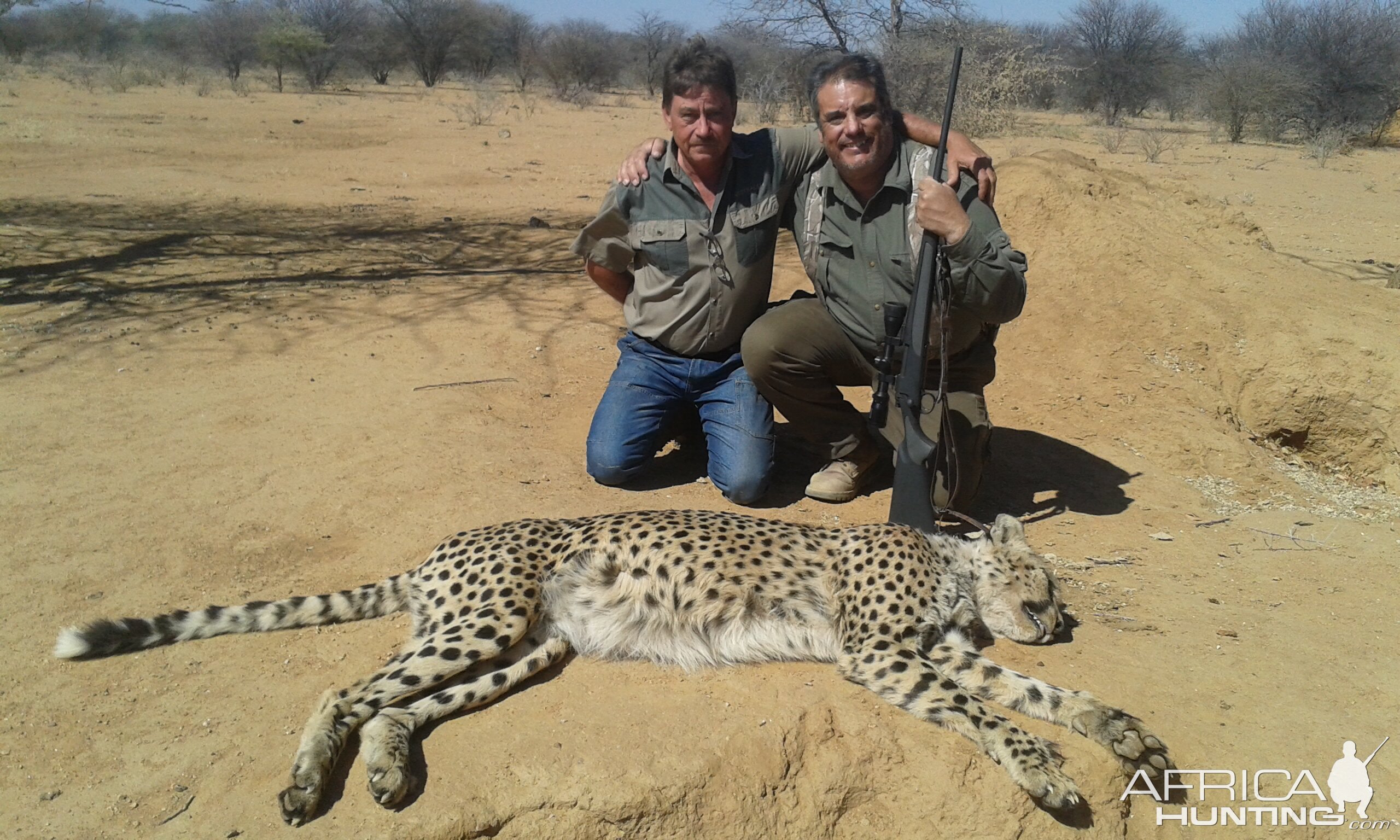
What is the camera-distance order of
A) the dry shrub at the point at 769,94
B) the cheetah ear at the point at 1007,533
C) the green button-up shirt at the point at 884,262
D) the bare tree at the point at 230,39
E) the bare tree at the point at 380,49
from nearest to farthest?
1. the cheetah ear at the point at 1007,533
2. the green button-up shirt at the point at 884,262
3. the dry shrub at the point at 769,94
4. the bare tree at the point at 230,39
5. the bare tree at the point at 380,49

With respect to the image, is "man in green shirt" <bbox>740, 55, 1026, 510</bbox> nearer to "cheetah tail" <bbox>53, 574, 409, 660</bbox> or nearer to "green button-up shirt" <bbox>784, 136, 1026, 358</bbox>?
"green button-up shirt" <bbox>784, 136, 1026, 358</bbox>

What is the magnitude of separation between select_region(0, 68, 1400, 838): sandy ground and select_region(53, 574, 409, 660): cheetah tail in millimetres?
54

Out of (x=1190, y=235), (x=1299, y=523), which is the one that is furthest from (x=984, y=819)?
(x=1190, y=235)

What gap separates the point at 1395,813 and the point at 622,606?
2.19 metres

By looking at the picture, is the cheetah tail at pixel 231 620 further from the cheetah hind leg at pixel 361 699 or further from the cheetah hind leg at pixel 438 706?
the cheetah hind leg at pixel 438 706

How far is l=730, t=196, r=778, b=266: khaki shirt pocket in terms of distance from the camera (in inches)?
159

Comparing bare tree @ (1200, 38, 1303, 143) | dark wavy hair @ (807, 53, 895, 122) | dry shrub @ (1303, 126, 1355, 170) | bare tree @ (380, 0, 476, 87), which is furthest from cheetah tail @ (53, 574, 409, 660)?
bare tree @ (380, 0, 476, 87)

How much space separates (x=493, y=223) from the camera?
921 centimetres

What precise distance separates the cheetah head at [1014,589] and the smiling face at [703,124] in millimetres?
1857

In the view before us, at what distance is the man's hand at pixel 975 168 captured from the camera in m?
3.68

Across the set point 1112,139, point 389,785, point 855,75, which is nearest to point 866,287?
point 855,75

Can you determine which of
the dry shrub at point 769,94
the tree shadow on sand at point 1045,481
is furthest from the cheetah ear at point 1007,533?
the dry shrub at point 769,94

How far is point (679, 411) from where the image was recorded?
4.39m

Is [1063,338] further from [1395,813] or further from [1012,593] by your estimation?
[1395,813]
